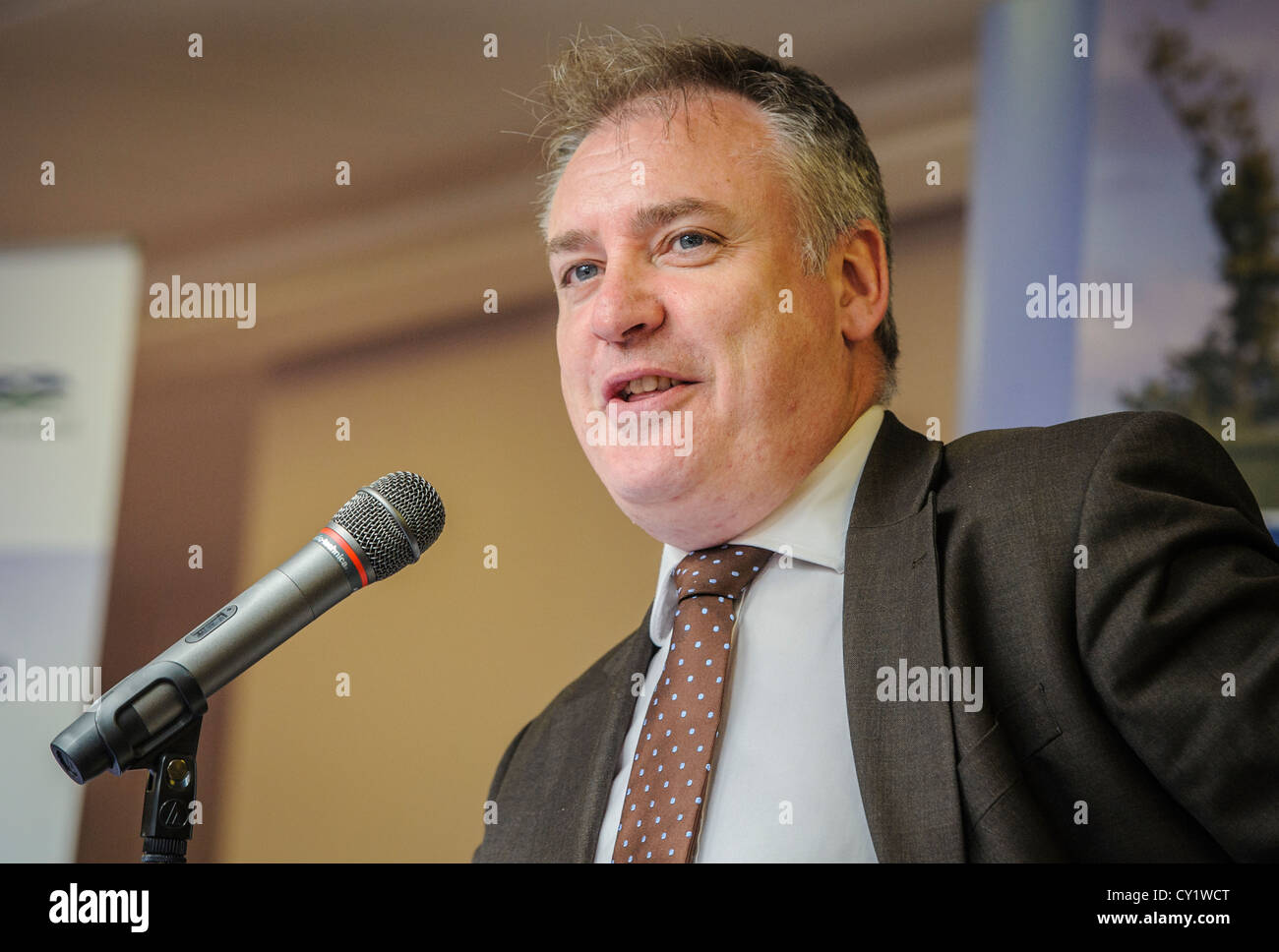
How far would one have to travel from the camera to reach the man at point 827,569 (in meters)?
1.38

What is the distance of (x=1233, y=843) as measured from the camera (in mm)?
1358

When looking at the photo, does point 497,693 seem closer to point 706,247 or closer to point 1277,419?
point 706,247

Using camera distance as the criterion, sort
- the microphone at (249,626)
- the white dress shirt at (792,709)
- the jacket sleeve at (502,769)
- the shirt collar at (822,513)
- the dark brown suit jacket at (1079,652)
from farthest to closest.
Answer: the jacket sleeve at (502,769) → the shirt collar at (822,513) → the white dress shirt at (792,709) → the dark brown suit jacket at (1079,652) → the microphone at (249,626)

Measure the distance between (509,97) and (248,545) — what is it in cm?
119

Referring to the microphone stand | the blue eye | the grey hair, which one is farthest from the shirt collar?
the microphone stand

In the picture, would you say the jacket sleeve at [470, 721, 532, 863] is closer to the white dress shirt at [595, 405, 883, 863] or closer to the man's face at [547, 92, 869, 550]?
the white dress shirt at [595, 405, 883, 863]

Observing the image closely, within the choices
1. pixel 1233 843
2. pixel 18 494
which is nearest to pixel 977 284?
pixel 1233 843

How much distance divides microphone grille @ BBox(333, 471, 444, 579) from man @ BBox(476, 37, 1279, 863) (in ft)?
1.42

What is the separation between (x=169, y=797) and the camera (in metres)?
1.26

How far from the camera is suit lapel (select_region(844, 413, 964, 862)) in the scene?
1396 millimetres

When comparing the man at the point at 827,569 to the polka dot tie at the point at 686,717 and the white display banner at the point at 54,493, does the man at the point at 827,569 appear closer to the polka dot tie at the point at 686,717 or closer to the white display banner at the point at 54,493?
the polka dot tie at the point at 686,717

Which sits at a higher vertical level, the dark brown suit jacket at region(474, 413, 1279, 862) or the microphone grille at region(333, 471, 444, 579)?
the microphone grille at region(333, 471, 444, 579)

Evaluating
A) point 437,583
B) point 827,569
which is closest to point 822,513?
point 827,569

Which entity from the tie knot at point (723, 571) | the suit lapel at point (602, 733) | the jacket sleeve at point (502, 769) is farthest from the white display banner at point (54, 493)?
the tie knot at point (723, 571)
